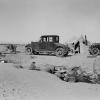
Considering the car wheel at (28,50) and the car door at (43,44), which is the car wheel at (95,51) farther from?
Result: the car wheel at (28,50)

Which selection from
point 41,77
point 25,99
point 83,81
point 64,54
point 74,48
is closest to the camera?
point 25,99

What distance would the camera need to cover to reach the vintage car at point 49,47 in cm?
2441

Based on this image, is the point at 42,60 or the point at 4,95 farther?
the point at 42,60

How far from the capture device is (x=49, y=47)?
983 inches

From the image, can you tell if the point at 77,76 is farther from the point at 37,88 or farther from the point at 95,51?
the point at 95,51

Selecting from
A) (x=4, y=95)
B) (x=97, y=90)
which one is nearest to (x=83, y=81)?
(x=97, y=90)

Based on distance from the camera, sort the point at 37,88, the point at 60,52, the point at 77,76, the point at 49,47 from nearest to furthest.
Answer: the point at 37,88 → the point at 77,76 → the point at 60,52 → the point at 49,47

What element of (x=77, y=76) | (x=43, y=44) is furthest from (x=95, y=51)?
(x=77, y=76)

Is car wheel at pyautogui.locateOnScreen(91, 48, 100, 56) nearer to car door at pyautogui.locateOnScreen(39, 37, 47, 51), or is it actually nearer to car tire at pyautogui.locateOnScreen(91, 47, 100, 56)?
car tire at pyautogui.locateOnScreen(91, 47, 100, 56)

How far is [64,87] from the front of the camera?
1329 cm

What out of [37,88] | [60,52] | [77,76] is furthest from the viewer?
[60,52]

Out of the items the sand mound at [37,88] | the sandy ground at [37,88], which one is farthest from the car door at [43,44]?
the sand mound at [37,88]

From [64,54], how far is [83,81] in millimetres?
8780

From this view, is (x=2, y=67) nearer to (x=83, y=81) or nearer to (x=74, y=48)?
(x=83, y=81)
